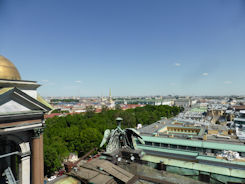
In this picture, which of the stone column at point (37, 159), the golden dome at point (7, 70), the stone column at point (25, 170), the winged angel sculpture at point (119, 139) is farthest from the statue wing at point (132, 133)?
the golden dome at point (7, 70)

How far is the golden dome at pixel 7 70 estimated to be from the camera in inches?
556

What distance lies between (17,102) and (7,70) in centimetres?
283

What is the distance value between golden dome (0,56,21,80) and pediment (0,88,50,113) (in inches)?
67.2

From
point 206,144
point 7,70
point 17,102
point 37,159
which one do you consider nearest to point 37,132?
point 37,159

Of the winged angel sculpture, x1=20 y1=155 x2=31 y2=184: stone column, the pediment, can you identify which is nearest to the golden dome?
A: the pediment

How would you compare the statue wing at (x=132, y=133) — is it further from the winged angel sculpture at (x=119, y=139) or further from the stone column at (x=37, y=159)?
the stone column at (x=37, y=159)

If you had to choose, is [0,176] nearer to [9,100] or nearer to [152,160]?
[9,100]

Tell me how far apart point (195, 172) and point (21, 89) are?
17303 millimetres

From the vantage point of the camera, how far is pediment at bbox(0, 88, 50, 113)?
13.2 m

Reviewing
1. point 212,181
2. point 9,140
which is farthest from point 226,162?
point 9,140

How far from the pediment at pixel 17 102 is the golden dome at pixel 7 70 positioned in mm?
1706

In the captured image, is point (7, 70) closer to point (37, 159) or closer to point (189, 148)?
point (37, 159)

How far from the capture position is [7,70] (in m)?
14.4

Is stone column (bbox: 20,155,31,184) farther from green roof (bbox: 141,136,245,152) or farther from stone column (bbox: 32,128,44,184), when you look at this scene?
green roof (bbox: 141,136,245,152)
